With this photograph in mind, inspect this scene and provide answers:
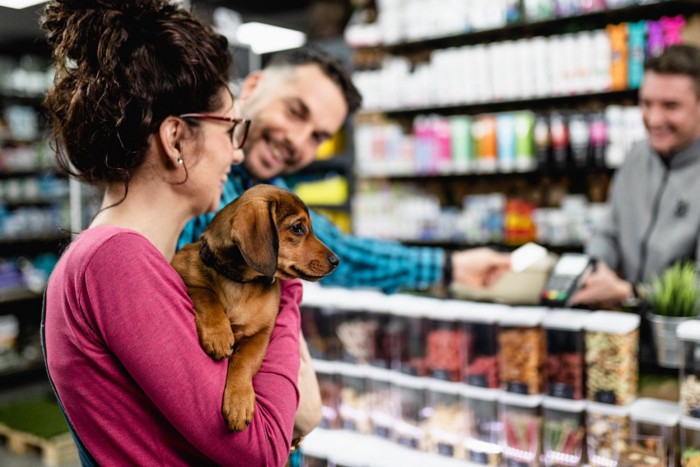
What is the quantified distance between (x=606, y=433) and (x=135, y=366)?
4.89 feet

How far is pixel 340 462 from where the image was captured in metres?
2.28

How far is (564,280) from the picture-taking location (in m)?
2.00

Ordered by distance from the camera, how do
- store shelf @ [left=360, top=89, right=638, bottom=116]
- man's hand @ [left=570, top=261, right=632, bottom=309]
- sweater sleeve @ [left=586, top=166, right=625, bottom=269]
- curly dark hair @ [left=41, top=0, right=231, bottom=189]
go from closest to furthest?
curly dark hair @ [left=41, top=0, right=231, bottom=189]
man's hand @ [left=570, top=261, right=632, bottom=309]
sweater sleeve @ [left=586, top=166, right=625, bottom=269]
store shelf @ [left=360, top=89, right=638, bottom=116]

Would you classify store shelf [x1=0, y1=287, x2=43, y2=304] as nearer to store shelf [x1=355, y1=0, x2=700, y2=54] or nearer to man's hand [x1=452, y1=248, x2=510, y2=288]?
store shelf [x1=355, y1=0, x2=700, y2=54]

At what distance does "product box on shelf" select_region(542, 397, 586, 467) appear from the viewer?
6.35 ft

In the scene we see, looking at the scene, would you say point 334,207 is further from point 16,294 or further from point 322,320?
point 16,294

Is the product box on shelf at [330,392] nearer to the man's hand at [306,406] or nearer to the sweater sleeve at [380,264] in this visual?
the sweater sleeve at [380,264]

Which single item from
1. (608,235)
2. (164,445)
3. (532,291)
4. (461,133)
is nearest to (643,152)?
(608,235)

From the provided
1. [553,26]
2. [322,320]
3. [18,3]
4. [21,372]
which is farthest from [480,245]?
[18,3]

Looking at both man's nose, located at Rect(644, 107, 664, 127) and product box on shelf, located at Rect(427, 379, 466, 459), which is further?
man's nose, located at Rect(644, 107, 664, 127)

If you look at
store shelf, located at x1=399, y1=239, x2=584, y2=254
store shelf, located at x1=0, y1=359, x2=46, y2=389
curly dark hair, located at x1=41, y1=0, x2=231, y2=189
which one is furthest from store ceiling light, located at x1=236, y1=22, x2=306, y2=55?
curly dark hair, located at x1=41, y1=0, x2=231, y2=189

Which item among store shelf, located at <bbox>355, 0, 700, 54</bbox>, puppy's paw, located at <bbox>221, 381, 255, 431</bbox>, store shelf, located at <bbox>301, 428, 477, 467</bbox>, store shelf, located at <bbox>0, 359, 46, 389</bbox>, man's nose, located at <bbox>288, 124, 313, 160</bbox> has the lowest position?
store shelf, located at <bbox>0, 359, 46, 389</bbox>

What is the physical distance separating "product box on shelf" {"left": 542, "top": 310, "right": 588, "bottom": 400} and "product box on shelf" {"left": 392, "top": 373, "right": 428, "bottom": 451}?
0.45m

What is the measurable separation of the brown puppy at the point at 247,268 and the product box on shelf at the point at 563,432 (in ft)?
3.45
